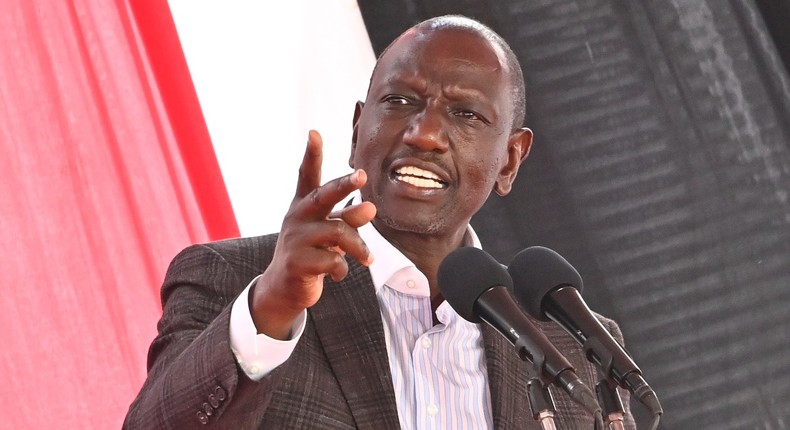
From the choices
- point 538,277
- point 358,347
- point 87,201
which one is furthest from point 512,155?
point 87,201

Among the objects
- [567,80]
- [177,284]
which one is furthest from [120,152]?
[567,80]

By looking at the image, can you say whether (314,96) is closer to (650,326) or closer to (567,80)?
(567,80)

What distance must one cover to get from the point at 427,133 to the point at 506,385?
0.48m

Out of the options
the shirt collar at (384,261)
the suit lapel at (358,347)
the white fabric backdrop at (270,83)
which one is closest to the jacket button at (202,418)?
the suit lapel at (358,347)

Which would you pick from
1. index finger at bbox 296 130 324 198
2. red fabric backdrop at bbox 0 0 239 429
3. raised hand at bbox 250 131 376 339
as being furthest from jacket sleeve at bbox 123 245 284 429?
red fabric backdrop at bbox 0 0 239 429

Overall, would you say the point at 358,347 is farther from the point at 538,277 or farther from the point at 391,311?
the point at 538,277

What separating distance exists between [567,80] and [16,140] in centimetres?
153

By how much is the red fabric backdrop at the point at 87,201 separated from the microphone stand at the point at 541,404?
1.31 metres

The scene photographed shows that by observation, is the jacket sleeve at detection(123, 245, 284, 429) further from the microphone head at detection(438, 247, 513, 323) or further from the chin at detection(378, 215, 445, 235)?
the chin at detection(378, 215, 445, 235)

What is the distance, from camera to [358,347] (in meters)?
1.93

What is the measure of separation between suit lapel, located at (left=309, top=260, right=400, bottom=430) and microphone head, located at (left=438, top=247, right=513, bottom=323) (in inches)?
13.4

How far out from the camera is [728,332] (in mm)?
3109

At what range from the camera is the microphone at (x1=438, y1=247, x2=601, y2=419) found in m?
1.39

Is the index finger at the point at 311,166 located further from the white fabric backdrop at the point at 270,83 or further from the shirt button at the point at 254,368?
the white fabric backdrop at the point at 270,83
